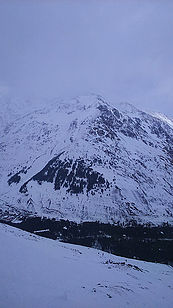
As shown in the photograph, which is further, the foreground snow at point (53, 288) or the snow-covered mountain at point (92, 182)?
the snow-covered mountain at point (92, 182)

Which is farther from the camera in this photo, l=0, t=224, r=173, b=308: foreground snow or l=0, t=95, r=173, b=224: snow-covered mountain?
l=0, t=95, r=173, b=224: snow-covered mountain

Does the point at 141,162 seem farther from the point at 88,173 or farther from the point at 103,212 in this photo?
the point at 103,212

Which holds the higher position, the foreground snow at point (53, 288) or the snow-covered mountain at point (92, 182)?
the snow-covered mountain at point (92, 182)

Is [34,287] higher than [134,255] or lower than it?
lower

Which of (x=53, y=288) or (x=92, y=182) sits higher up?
(x=92, y=182)

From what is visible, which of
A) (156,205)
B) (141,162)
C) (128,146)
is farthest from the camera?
(128,146)

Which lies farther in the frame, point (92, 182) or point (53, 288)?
point (92, 182)

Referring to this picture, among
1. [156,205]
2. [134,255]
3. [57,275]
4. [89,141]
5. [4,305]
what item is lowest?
[4,305]

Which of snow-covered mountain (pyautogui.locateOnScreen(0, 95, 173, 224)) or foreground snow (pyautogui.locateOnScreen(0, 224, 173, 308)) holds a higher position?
snow-covered mountain (pyautogui.locateOnScreen(0, 95, 173, 224))

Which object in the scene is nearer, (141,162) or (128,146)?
(141,162)

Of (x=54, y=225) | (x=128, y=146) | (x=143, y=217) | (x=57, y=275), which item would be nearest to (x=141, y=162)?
(x=128, y=146)

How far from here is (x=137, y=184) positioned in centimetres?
15575

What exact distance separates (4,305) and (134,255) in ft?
294

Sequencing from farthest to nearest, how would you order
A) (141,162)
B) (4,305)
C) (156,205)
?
(141,162), (156,205), (4,305)
